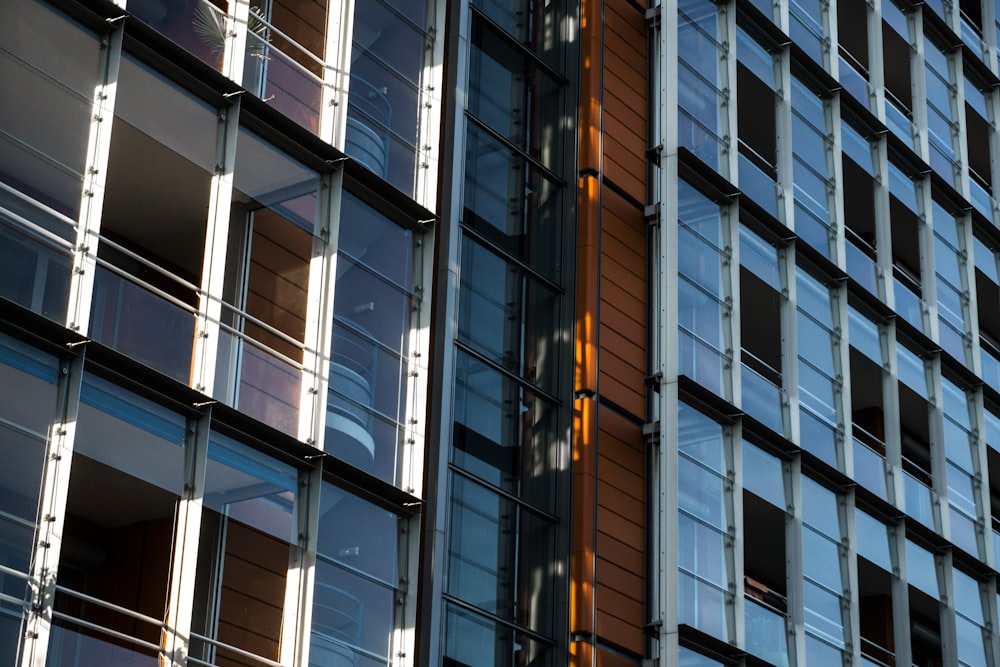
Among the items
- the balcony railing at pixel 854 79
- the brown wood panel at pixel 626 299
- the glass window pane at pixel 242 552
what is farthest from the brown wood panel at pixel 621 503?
the balcony railing at pixel 854 79

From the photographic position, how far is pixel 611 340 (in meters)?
23.5

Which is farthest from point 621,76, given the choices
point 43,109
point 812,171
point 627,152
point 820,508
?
point 43,109

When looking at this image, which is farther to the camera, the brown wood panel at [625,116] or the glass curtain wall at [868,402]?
the glass curtain wall at [868,402]

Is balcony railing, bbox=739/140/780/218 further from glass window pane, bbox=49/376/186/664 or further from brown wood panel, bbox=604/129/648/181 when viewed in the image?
glass window pane, bbox=49/376/186/664

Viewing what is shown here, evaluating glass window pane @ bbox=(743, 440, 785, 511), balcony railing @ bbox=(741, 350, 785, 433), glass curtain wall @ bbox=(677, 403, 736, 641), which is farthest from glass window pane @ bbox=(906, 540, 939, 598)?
glass curtain wall @ bbox=(677, 403, 736, 641)

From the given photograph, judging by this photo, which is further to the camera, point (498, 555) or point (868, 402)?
point (868, 402)

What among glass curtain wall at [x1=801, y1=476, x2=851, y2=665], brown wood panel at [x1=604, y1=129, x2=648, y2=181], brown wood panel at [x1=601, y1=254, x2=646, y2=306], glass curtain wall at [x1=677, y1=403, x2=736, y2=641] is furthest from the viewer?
glass curtain wall at [x1=801, y1=476, x2=851, y2=665]

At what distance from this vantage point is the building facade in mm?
16750

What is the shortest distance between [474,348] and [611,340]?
8.22 ft

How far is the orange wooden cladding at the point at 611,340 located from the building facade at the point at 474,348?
0.05 m

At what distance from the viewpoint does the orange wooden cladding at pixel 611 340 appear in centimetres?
2197

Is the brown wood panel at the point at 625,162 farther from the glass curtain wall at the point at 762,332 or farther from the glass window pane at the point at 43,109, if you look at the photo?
the glass window pane at the point at 43,109

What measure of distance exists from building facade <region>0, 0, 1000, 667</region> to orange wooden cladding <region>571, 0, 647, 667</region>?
0.18 ft

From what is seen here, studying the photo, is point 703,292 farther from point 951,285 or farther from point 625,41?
point 951,285
